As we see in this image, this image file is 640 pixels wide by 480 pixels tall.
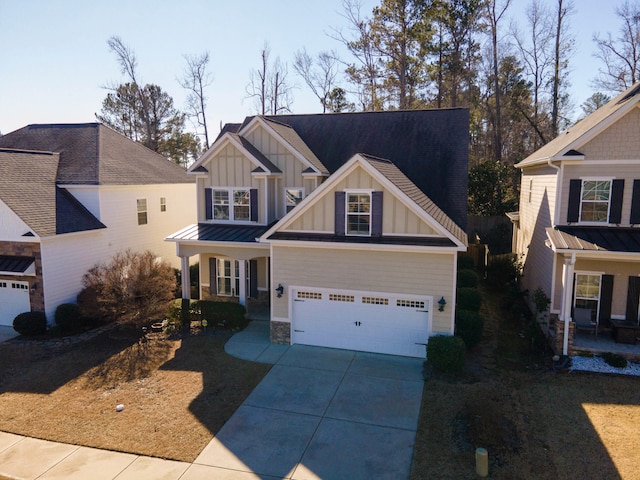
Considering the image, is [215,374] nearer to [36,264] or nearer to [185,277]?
[185,277]

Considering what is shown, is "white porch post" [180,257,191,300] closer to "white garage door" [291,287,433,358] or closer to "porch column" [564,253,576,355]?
"white garage door" [291,287,433,358]

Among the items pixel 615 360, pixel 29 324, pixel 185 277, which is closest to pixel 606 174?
pixel 615 360

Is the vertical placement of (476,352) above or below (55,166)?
below

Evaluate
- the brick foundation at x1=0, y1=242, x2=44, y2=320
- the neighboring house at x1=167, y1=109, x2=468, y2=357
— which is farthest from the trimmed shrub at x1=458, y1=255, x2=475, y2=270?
the brick foundation at x1=0, y1=242, x2=44, y2=320

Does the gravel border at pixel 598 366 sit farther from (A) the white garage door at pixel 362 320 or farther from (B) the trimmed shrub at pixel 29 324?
(B) the trimmed shrub at pixel 29 324

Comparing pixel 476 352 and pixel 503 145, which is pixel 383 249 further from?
pixel 503 145

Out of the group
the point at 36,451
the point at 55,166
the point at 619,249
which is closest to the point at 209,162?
the point at 55,166
